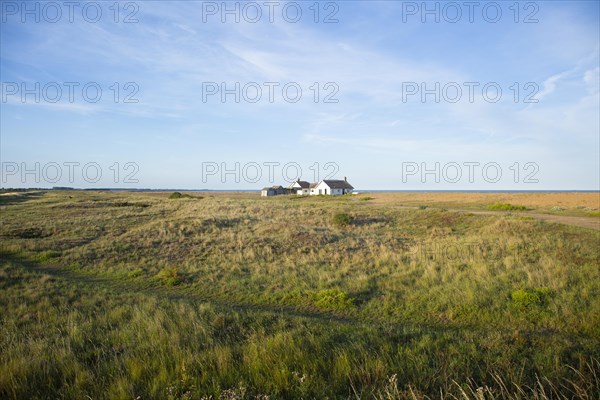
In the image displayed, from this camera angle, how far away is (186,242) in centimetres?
2042

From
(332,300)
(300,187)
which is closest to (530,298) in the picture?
(332,300)

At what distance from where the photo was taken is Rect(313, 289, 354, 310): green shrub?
32.0 feet

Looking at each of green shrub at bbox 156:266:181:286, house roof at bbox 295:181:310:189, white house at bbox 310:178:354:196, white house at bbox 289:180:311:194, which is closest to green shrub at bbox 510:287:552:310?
green shrub at bbox 156:266:181:286

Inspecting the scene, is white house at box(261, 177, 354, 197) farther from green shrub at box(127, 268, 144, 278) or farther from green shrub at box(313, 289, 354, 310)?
green shrub at box(313, 289, 354, 310)

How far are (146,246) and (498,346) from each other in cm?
1864

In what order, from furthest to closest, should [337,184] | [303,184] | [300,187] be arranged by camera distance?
1. [303,184]
2. [300,187]
3. [337,184]

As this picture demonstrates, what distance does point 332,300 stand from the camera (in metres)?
10.0

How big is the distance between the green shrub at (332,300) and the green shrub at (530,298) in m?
4.44

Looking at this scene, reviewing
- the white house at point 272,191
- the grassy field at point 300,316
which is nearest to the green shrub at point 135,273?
the grassy field at point 300,316

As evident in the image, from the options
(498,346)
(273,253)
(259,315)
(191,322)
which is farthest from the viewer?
(273,253)

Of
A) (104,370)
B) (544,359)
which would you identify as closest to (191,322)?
(104,370)

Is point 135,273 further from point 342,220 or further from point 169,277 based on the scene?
point 342,220

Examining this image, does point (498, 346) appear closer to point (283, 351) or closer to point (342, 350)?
point (342, 350)

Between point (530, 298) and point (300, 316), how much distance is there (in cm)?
626
